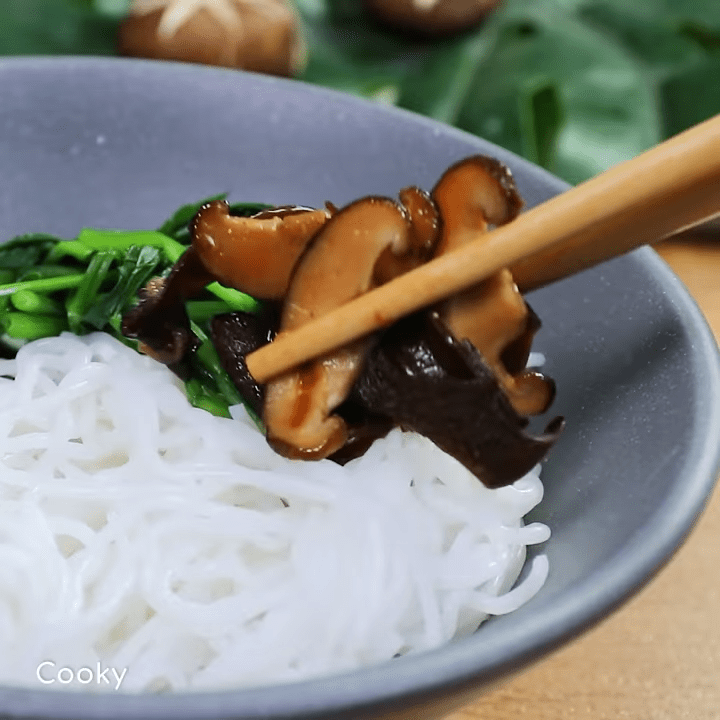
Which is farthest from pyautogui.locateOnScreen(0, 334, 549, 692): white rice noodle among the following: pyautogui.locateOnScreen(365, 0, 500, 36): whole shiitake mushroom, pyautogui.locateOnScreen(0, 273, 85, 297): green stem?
pyautogui.locateOnScreen(365, 0, 500, 36): whole shiitake mushroom

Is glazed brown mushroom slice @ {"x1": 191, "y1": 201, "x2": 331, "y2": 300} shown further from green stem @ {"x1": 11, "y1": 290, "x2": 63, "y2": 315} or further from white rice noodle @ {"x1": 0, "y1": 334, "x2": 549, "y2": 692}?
green stem @ {"x1": 11, "y1": 290, "x2": 63, "y2": 315}

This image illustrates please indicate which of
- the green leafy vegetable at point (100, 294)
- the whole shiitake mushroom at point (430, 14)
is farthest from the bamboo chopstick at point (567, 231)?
the whole shiitake mushroom at point (430, 14)

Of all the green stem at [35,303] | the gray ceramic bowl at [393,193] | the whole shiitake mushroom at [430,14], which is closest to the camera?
the gray ceramic bowl at [393,193]

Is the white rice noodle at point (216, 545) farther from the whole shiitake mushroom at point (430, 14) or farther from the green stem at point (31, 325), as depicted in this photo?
the whole shiitake mushroom at point (430, 14)

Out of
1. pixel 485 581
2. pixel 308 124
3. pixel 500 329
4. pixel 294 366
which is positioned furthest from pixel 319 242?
pixel 308 124

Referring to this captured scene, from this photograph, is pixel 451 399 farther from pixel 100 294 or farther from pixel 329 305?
pixel 100 294

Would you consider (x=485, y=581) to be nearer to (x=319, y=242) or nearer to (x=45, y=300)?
(x=319, y=242)
